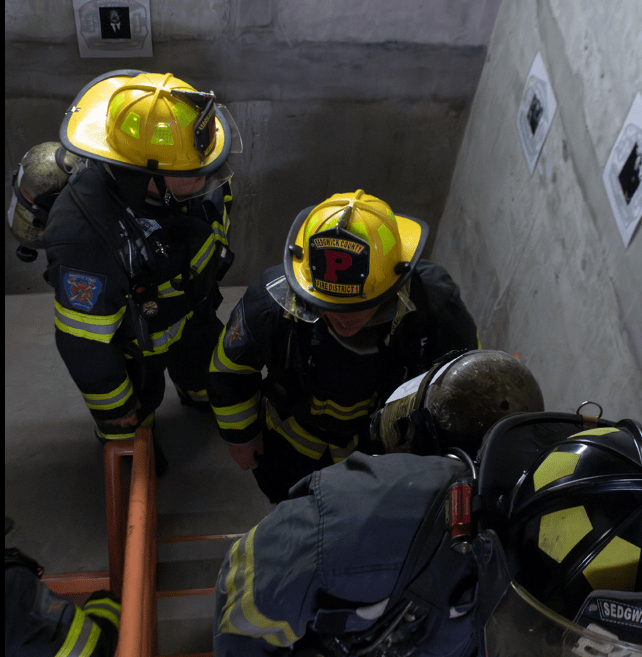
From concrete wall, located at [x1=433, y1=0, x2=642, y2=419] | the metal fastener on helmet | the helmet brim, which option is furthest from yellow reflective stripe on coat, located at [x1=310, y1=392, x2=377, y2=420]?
the metal fastener on helmet

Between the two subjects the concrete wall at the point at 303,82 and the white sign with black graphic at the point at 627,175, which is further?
the concrete wall at the point at 303,82

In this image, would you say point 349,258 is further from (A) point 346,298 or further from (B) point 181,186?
(B) point 181,186

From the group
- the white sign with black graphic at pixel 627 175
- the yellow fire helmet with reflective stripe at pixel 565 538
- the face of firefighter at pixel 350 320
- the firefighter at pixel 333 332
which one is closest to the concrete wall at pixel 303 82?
the white sign with black graphic at pixel 627 175

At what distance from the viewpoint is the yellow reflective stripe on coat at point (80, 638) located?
1.61 metres

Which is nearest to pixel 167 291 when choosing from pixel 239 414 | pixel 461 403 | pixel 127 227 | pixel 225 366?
pixel 127 227

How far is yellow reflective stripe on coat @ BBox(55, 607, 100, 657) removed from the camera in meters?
1.61

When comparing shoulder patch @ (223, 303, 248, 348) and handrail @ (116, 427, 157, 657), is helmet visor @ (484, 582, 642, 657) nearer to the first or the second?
handrail @ (116, 427, 157, 657)

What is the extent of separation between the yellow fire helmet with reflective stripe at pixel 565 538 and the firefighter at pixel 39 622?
117cm

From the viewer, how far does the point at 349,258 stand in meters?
1.93

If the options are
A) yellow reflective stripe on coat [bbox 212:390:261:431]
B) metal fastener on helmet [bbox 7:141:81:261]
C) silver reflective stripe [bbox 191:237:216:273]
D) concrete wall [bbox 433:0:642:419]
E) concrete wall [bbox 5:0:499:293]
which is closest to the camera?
concrete wall [bbox 433:0:642:419]

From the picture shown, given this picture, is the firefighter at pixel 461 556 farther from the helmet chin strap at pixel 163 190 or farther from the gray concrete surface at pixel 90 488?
the helmet chin strap at pixel 163 190

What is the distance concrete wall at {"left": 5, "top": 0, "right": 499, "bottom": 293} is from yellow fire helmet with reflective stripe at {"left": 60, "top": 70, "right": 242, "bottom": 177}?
114 centimetres

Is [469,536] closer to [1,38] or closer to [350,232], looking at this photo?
[350,232]

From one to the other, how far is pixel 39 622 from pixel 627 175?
2.55m
